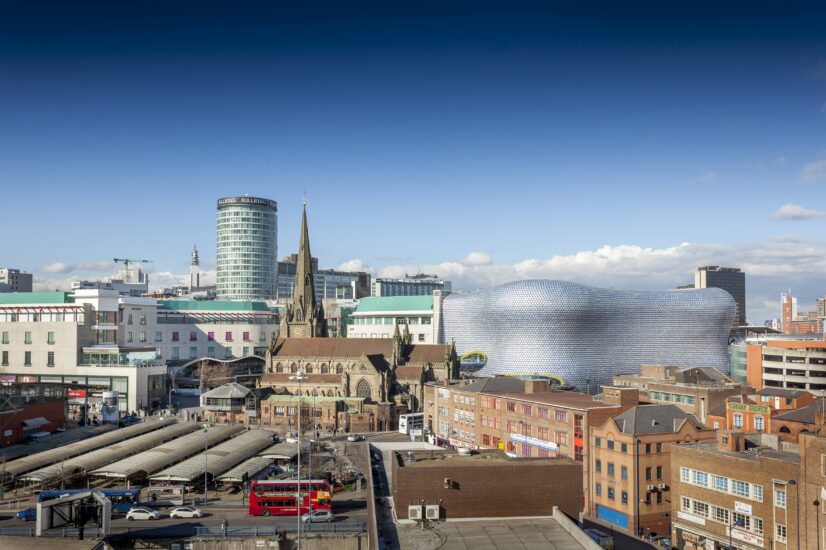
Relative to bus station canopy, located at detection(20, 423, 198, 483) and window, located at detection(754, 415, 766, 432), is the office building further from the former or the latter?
bus station canopy, located at detection(20, 423, 198, 483)

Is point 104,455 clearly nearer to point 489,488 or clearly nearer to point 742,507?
point 489,488

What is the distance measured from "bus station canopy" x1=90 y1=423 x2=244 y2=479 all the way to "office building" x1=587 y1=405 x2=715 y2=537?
40.8m

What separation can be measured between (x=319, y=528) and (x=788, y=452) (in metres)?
35.9

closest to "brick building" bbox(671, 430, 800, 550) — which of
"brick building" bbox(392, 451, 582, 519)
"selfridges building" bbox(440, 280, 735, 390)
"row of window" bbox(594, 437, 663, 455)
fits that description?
"row of window" bbox(594, 437, 663, 455)

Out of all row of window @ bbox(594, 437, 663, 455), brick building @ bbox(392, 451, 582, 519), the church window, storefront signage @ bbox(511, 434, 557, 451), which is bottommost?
storefront signage @ bbox(511, 434, 557, 451)

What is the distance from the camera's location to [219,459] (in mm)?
78625

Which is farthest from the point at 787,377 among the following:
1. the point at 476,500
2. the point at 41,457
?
the point at 41,457

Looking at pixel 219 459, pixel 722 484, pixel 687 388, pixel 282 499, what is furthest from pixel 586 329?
pixel 282 499

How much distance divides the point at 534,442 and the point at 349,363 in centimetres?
5958

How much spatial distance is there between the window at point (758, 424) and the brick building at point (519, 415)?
14.7 meters

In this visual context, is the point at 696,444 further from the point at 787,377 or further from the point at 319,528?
the point at 787,377

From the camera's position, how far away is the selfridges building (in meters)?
171

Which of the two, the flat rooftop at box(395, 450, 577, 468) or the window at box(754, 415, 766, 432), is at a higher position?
the flat rooftop at box(395, 450, 577, 468)

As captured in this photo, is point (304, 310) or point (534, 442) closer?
point (534, 442)
